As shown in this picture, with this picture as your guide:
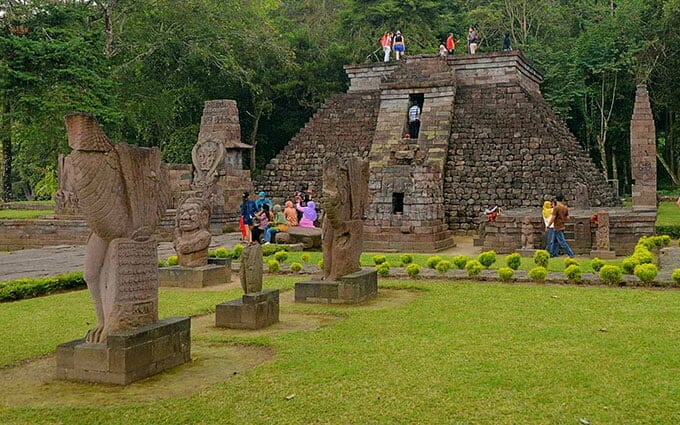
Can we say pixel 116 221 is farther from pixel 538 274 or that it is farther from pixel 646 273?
pixel 646 273

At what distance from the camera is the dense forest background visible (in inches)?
1120

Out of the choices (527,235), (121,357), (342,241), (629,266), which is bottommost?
(121,357)

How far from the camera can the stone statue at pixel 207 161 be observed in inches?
1015

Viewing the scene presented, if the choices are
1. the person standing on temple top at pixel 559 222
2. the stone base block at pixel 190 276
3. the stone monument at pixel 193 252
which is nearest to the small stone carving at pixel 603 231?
the person standing on temple top at pixel 559 222

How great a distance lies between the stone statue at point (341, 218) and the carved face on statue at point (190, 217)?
2951 mm

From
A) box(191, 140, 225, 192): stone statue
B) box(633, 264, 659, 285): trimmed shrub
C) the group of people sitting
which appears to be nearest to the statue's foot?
box(633, 264, 659, 285): trimmed shrub

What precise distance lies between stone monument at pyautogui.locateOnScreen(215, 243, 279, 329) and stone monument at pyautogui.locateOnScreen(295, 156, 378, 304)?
1.86 meters

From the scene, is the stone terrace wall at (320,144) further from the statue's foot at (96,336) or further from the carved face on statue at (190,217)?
the statue's foot at (96,336)

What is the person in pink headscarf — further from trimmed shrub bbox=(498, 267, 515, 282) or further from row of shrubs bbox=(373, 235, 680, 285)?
trimmed shrub bbox=(498, 267, 515, 282)

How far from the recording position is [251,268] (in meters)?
Result: 8.76

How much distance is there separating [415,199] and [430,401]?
49.0 ft

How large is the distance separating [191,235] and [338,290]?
3.67 meters

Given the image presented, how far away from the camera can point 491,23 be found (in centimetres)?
4503

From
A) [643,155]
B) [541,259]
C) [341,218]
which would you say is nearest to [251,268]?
[341,218]
